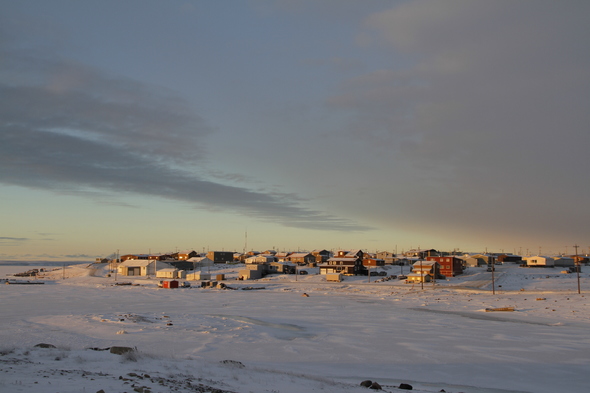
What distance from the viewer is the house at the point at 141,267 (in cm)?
12656

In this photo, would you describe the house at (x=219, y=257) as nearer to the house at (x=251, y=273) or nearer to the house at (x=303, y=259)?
the house at (x=303, y=259)

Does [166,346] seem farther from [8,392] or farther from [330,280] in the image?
[330,280]

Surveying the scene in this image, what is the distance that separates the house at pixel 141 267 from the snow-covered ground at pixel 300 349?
7807cm

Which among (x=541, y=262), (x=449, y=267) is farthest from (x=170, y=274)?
(x=541, y=262)

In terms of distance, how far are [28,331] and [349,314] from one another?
26.8 meters

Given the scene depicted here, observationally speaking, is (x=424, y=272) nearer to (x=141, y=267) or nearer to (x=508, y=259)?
(x=141, y=267)

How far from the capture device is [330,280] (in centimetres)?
9806

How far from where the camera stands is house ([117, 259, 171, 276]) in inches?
→ 4983

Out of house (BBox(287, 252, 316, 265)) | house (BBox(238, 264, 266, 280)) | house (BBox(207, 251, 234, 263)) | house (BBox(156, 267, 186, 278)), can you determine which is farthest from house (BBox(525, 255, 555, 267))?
house (BBox(207, 251, 234, 263))

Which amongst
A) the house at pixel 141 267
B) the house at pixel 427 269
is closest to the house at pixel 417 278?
the house at pixel 427 269

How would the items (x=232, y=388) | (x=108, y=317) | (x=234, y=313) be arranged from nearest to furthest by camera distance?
(x=232, y=388) → (x=108, y=317) → (x=234, y=313)

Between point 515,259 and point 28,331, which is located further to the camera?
point 515,259

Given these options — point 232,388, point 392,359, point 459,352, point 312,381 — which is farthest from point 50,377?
point 459,352

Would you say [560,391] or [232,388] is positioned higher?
[232,388]
